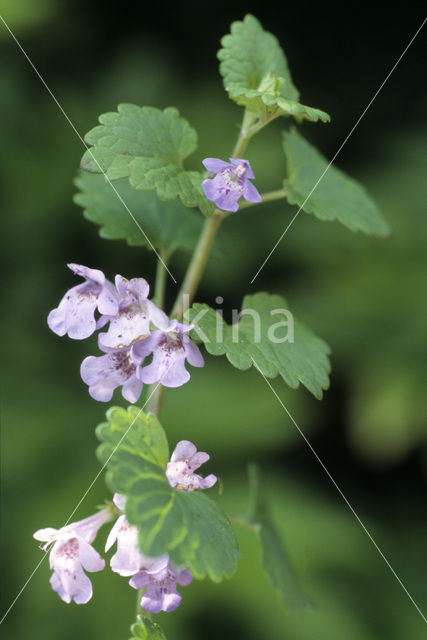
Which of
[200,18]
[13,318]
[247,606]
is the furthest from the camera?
[200,18]

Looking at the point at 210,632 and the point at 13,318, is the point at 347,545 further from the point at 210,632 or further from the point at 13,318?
the point at 13,318

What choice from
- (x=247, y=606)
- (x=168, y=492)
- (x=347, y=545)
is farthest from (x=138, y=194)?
(x=347, y=545)

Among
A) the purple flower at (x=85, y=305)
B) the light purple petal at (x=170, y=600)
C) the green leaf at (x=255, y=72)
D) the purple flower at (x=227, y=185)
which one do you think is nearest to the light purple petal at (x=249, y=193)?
the purple flower at (x=227, y=185)

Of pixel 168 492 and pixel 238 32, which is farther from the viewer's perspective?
pixel 238 32

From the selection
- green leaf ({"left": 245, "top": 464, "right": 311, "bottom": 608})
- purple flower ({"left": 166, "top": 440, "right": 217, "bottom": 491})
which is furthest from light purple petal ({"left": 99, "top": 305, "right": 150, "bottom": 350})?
green leaf ({"left": 245, "top": 464, "right": 311, "bottom": 608})

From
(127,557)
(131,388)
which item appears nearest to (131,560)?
(127,557)

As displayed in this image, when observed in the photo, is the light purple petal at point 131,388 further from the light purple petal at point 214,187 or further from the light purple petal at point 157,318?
the light purple petal at point 214,187
